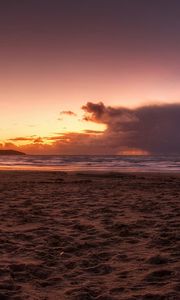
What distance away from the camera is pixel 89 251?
19.0ft

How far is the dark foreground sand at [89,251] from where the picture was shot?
4.23 m

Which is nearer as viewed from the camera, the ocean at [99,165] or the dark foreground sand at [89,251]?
the dark foreground sand at [89,251]

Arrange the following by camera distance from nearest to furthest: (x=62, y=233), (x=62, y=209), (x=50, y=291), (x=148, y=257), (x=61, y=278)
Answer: (x=50, y=291)
(x=61, y=278)
(x=148, y=257)
(x=62, y=233)
(x=62, y=209)

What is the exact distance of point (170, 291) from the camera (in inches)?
160

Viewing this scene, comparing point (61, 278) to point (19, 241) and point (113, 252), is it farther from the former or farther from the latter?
point (19, 241)

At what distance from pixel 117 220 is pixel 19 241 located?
253 cm

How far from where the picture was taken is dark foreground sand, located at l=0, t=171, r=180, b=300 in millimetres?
4230

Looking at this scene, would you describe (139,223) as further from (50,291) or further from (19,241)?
(50,291)

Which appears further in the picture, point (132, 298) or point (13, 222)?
point (13, 222)

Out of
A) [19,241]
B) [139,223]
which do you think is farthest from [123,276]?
[139,223]

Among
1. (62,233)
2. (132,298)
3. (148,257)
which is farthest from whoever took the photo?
(62,233)

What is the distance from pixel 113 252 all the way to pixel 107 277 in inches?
41.9

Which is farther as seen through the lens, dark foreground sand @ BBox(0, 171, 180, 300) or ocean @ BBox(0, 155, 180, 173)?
ocean @ BBox(0, 155, 180, 173)

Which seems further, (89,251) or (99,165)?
(99,165)
